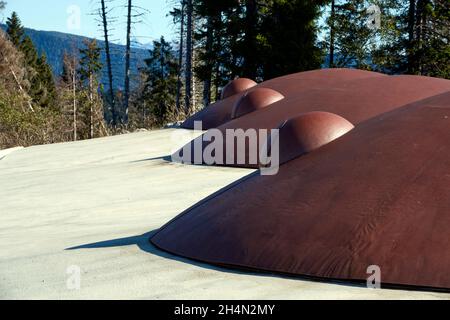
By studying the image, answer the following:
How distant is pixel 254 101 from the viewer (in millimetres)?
11383

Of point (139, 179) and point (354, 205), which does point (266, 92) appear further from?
point (354, 205)

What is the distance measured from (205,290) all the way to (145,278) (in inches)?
22.7

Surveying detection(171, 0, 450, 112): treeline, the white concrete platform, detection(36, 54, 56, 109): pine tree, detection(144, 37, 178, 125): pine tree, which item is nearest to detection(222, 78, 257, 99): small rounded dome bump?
the white concrete platform

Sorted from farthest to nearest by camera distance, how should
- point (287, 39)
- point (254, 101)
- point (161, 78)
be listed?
point (161, 78)
point (287, 39)
point (254, 101)

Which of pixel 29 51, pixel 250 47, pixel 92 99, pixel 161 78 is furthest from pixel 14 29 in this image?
pixel 250 47

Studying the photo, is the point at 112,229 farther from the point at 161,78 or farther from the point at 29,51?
the point at 29,51

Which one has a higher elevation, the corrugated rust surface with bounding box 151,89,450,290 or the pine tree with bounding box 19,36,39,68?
the pine tree with bounding box 19,36,39,68

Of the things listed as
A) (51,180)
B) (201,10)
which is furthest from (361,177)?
(201,10)

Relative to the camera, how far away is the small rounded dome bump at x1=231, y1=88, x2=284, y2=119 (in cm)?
1132

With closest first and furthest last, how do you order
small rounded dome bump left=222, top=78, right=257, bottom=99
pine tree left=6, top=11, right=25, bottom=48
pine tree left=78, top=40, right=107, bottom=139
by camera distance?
small rounded dome bump left=222, top=78, right=257, bottom=99, pine tree left=78, top=40, right=107, bottom=139, pine tree left=6, top=11, right=25, bottom=48

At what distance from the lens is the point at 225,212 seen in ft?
16.4

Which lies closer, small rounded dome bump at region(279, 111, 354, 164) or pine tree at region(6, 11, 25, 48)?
small rounded dome bump at region(279, 111, 354, 164)

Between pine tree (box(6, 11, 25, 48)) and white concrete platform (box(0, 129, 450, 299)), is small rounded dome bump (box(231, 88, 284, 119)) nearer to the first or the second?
white concrete platform (box(0, 129, 450, 299))

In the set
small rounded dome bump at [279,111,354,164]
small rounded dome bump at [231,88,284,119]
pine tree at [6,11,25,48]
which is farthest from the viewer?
pine tree at [6,11,25,48]
